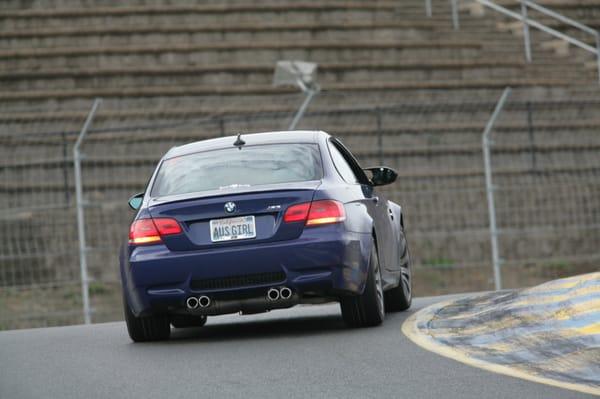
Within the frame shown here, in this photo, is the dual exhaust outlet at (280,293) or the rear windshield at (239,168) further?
the rear windshield at (239,168)

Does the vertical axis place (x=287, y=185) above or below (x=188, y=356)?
above

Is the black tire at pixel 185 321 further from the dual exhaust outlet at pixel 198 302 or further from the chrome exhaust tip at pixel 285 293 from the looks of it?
the chrome exhaust tip at pixel 285 293

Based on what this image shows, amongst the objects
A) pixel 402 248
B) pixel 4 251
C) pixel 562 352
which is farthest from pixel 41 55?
pixel 562 352

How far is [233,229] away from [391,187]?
13.1 m

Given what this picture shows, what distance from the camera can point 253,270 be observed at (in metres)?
10.9

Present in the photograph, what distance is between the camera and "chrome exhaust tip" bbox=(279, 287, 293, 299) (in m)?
10.9

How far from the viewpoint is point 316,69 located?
2839 centimetres

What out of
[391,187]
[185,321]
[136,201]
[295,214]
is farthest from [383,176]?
[391,187]

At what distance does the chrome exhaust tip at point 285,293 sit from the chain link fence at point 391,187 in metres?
8.65

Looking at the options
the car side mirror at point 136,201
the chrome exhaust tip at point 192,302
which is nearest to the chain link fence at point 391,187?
the car side mirror at point 136,201

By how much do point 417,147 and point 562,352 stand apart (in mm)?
16409

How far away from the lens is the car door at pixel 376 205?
1196 centimetres

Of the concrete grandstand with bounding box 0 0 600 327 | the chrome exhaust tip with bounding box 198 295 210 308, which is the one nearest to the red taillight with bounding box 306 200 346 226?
the chrome exhaust tip with bounding box 198 295 210 308

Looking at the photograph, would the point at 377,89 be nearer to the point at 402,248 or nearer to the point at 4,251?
the point at 4,251
